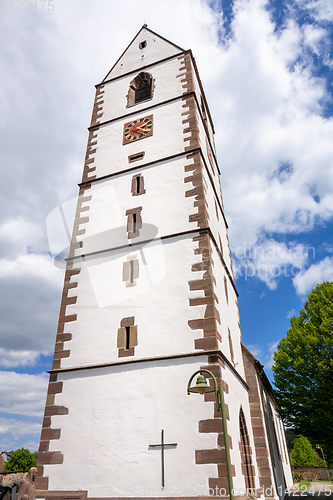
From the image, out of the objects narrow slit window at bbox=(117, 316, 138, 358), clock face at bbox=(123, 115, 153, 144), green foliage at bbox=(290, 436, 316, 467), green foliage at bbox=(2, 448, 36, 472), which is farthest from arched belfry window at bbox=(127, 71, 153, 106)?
green foliage at bbox=(290, 436, 316, 467)

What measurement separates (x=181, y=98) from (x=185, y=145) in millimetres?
3358

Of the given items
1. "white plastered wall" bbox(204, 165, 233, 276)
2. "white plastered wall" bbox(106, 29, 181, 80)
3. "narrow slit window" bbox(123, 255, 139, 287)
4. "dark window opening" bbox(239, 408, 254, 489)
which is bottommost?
"dark window opening" bbox(239, 408, 254, 489)

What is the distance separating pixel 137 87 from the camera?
19.2m

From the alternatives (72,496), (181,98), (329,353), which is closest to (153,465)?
(72,496)

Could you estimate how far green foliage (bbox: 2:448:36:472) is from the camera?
31.7 metres

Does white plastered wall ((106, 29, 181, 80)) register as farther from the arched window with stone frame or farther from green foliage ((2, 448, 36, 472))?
green foliage ((2, 448, 36, 472))

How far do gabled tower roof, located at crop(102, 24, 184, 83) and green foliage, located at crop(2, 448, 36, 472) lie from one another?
31489 millimetres

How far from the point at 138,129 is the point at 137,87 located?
423 centimetres

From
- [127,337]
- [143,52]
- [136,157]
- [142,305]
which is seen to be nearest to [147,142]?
[136,157]

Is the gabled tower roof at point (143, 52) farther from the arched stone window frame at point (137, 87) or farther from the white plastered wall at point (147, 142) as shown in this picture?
the white plastered wall at point (147, 142)

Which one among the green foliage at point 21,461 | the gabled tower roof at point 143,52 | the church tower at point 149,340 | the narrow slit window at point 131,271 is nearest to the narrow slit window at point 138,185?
the church tower at point 149,340

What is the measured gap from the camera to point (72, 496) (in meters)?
8.98

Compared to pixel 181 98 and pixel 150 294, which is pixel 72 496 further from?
pixel 181 98

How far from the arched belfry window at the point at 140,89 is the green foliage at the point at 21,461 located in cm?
3076
